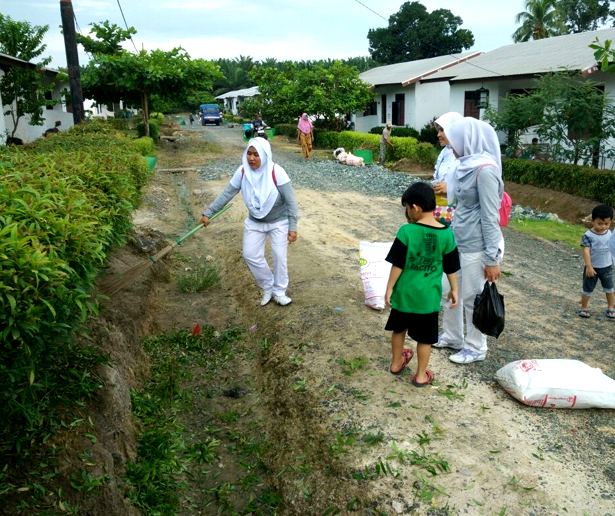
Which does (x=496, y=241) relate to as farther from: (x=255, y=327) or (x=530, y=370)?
(x=255, y=327)

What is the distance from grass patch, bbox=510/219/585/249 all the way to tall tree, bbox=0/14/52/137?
677 inches

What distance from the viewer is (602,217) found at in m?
5.60

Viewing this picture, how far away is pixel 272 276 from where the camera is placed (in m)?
5.80

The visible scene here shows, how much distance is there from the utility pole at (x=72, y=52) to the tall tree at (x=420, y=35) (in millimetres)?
48677

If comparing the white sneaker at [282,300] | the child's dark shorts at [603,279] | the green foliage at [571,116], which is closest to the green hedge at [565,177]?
the green foliage at [571,116]

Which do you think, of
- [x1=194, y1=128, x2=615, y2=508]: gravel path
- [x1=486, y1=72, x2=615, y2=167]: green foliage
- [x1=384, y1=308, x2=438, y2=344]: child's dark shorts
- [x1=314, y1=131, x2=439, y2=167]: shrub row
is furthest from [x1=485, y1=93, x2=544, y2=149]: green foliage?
[x1=384, y1=308, x2=438, y2=344]: child's dark shorts

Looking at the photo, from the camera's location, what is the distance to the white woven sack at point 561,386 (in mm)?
3668

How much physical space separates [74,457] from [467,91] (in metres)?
22.7

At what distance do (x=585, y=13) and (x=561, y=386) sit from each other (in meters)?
55.2

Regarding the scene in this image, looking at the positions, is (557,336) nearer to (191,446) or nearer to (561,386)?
(561,386)

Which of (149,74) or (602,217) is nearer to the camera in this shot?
(602,217)

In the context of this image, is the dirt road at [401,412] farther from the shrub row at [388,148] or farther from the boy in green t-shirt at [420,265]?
the shrub row at [388,148]

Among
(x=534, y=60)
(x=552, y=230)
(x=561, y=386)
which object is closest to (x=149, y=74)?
(x=534, y=60)

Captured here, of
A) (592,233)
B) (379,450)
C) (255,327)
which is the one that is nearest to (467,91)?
(592,233)
